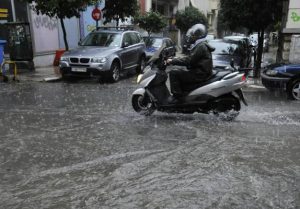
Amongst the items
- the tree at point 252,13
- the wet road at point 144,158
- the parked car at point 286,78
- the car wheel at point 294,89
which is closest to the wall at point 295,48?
the tree at point 252,13

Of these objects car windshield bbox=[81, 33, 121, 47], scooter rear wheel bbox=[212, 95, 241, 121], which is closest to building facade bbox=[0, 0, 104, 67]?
car windshield bbox=[81, 33, 121, 47]

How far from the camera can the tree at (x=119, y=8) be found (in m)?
20.5

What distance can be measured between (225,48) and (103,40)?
439 cm

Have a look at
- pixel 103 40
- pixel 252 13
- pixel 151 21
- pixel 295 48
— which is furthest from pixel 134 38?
pixel 151 21

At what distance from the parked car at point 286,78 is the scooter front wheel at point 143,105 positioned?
3.86 metres

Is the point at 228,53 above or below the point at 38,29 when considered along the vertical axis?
below

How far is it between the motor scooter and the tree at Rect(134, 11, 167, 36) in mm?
20041

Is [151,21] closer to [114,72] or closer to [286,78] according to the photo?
[114,72]

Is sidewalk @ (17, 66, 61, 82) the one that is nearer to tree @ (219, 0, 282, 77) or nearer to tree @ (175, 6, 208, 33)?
tree @ (219, 0, 282, 77)

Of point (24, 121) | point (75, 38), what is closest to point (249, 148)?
point (24, 121)

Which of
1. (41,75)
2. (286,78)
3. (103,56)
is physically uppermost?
(103,56)

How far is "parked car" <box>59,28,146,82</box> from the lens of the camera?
43.1ft

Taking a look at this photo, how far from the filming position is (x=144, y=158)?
18.3ft

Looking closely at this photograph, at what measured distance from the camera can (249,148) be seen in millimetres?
6059
